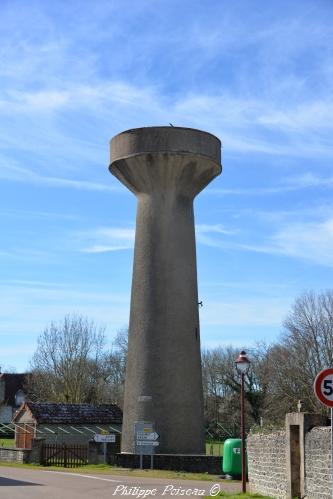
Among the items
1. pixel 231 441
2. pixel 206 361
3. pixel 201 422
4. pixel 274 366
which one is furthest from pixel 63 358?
pixel 231 441

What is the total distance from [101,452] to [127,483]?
364 inches

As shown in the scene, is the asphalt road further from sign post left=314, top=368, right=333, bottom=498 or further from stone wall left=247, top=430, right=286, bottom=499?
sign post left=314, top=368, right=333, bottom=498

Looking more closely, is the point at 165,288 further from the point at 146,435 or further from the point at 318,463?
the point at 318,463

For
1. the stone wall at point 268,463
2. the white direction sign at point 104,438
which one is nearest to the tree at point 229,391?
the white direction sign at point 104,438

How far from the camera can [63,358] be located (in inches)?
2272

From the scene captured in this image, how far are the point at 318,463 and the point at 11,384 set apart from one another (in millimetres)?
78404

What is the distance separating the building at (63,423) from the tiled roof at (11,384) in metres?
47.3

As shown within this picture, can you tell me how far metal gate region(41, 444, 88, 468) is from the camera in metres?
31.6

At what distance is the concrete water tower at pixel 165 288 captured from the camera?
27906 millimetres

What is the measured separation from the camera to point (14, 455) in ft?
107

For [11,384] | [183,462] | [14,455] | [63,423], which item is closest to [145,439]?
[183,462]

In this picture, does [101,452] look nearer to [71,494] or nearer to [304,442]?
[71,494]

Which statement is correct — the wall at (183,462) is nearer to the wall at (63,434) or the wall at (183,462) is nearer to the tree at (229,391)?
the wall at (63,434)

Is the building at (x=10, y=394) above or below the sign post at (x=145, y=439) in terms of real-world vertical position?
above
